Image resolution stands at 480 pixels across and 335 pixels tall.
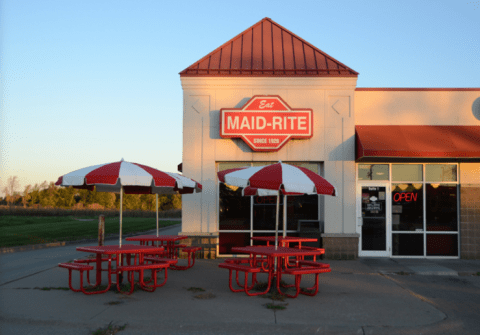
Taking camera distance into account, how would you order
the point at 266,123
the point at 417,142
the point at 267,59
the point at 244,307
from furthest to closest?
1. the point at 267,59
2. the point at 266,123
3. the point at 417,142
4. the point at 244,307

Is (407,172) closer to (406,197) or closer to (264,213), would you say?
(406,197)

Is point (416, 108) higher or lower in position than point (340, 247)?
higher

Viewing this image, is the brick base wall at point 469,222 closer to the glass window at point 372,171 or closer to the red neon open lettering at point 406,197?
the red neon open lettering at point 406,197

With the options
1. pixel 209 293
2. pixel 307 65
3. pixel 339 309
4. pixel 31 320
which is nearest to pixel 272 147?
pixel 307 65

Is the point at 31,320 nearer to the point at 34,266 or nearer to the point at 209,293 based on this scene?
the point at 209,293

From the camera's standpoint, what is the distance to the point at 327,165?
14.0 meters

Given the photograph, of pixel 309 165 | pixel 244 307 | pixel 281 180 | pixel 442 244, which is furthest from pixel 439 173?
pixel 244 307

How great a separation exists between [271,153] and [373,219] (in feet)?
12.4

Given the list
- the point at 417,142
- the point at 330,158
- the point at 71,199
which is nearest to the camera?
the point at 417,142

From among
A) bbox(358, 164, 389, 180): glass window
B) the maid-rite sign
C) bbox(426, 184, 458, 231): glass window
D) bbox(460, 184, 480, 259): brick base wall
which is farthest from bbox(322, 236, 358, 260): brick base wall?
bbox(460, 184, 480, 259): brick base wall

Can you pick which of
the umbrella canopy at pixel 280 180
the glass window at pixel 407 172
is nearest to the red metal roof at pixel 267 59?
the glass window at pixel 407 172

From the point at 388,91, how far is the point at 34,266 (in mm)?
11833

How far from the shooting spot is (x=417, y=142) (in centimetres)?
1335

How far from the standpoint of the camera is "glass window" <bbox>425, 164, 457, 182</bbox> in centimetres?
1425
